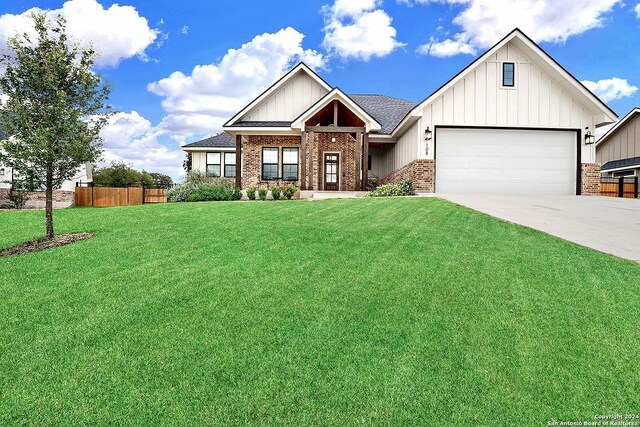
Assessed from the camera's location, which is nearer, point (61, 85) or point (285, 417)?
point (285, 417)

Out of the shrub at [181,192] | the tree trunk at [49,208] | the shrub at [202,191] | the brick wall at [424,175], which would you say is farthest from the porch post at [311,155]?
the tree trunk at [49,208]

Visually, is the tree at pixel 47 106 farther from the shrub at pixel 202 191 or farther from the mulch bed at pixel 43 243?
the shrub at pixel 202 191

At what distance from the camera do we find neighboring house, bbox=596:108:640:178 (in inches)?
932

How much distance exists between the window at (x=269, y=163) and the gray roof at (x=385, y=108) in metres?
5.46

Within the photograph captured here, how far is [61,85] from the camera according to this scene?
29.3 ft

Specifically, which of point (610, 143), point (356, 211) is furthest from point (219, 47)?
point (610, 143)

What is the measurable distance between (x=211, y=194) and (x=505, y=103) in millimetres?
13352

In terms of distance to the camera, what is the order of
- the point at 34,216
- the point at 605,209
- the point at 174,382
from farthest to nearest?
1. the point at 34,216
2. the point at 605,209
3. the point at 174,382

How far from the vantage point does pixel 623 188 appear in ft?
74.9

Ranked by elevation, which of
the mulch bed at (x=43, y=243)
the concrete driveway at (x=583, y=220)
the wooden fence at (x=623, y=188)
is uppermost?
the wooden fence at (x=623, y=188)

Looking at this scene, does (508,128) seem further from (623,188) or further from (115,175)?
(115,175)

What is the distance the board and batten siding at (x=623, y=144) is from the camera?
78.7 feet

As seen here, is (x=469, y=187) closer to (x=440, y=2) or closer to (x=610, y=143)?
(x=440, y=2)

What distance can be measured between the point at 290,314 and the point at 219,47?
15947mm
